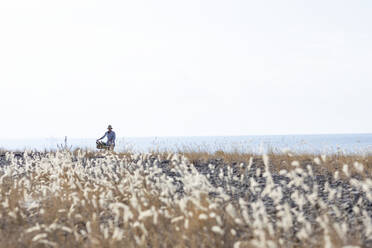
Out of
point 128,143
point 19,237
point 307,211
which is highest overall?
point 128,143

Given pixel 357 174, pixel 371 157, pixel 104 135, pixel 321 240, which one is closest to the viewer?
pixel 321 240

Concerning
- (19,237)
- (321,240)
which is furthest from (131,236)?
(321,240)

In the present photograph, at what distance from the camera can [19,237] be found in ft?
18.0

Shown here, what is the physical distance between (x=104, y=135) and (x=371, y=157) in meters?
11.0

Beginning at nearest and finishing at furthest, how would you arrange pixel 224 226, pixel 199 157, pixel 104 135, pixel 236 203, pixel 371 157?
pixel 224 226, pixel 236 203, pixel 371 157, pixel 199 157, pixel 104 135

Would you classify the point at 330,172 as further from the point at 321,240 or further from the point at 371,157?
the point at 321,240

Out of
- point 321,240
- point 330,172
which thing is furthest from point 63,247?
point 330,172

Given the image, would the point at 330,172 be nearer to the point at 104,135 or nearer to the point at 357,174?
the point at 357,174

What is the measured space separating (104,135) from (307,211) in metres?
12.9

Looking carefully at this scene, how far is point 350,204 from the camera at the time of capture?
5723mm

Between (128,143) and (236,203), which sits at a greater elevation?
(128,143)

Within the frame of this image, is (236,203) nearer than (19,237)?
No

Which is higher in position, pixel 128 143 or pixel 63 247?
pixel 128 143

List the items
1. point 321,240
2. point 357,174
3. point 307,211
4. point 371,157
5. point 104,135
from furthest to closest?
point 104,135 → point 371,157 → point 357,174 → point 307,211 → point 321,240
